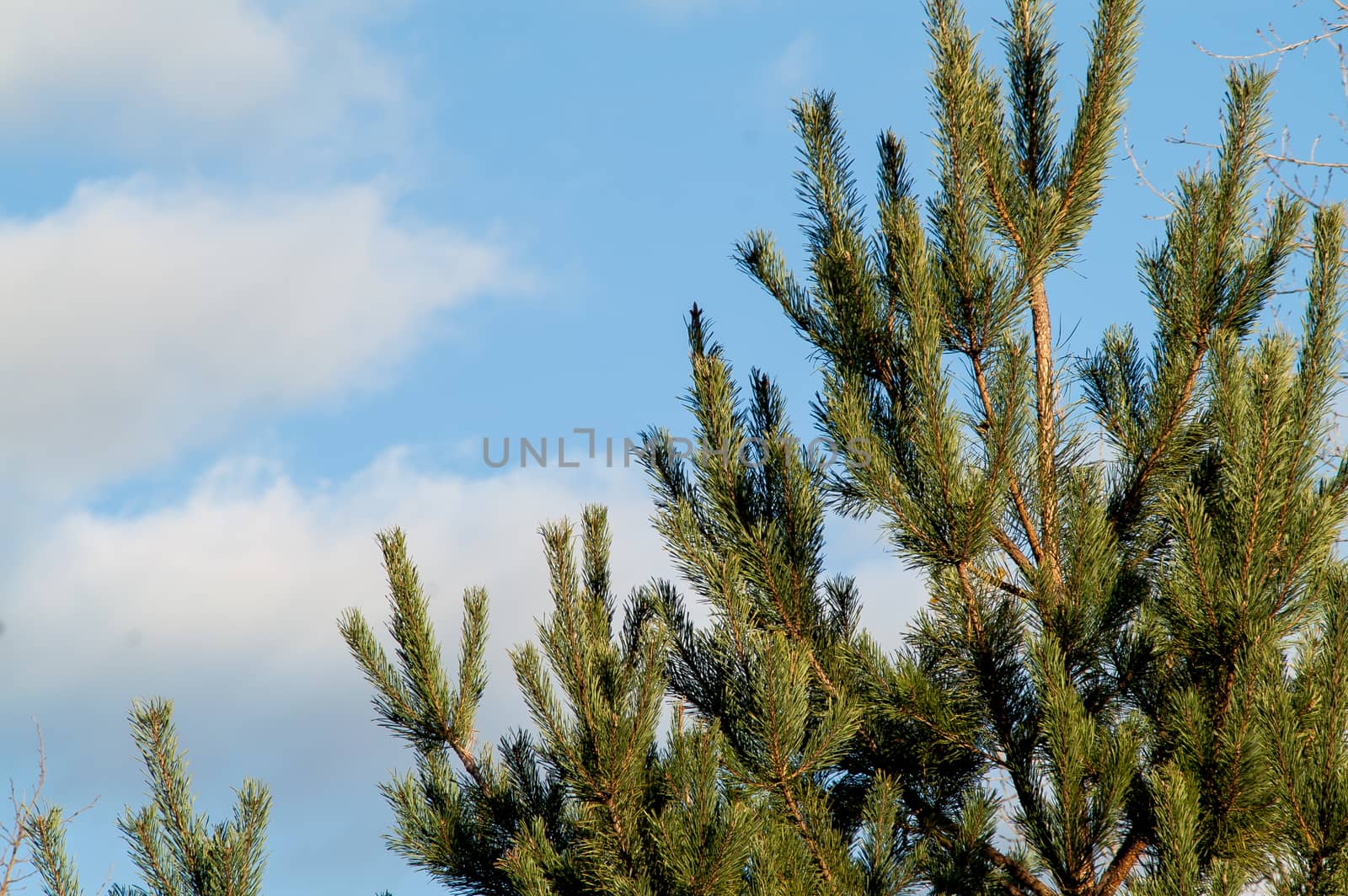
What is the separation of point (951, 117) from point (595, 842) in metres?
2.98

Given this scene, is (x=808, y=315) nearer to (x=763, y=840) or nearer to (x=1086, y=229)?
(x=1086, y=229)

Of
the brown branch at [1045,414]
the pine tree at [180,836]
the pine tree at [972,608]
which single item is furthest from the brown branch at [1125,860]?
the pine tree at [180,836]

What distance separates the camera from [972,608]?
4.50 metres

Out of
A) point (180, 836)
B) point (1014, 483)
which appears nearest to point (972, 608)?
point (1014, 483)

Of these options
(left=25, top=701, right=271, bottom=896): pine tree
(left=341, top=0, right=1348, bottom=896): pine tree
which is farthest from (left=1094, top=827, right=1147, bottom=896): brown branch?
(left=25, top=701, right=271, bottom=896): pine tree

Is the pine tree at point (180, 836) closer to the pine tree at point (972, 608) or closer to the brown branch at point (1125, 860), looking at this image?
the pine tree at point (972, 608)

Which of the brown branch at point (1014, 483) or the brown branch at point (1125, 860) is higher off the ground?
the brown branch at point (1014, 483)

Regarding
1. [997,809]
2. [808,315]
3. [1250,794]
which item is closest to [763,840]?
[997,809]

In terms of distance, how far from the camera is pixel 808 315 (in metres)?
5.03

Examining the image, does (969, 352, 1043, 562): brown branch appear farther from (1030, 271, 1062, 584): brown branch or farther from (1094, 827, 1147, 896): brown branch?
(1094, 827, 1147, 896): brown branch

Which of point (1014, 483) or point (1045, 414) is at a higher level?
point (1045, 414)

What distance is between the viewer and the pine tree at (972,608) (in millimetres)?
4051

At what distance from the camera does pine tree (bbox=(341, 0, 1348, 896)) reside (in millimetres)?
4051

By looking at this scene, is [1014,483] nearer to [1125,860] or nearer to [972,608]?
[972,608]
